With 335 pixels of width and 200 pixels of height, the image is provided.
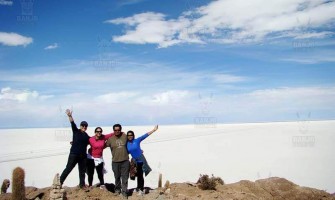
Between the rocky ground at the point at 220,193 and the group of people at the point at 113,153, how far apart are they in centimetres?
35

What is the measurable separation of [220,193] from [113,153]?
3836mm

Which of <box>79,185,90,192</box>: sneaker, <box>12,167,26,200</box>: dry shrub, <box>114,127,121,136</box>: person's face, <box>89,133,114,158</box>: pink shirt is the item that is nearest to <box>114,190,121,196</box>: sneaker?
<box>79,185,90,192</box>: sneaker

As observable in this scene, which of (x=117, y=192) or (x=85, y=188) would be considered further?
(x=85, y=188)

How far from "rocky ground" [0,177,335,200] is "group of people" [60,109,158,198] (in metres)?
0.35

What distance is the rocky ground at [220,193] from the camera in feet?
36.1

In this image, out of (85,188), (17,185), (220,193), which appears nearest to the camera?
(17,185)

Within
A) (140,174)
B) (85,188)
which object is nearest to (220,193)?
(140,174)

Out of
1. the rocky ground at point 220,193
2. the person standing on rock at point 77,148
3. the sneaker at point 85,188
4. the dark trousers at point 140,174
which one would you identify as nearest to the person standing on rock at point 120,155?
the dark trousers at point 140,174

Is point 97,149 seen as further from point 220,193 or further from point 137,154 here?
point 220,193

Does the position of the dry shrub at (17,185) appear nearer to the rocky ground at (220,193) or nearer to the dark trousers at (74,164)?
the rocky ground at (220,193)

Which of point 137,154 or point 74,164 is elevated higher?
point 137,154

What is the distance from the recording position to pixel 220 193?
38.8 ft

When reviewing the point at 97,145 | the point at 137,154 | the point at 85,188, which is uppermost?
the point at 97,145

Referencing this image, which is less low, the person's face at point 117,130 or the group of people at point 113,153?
the person's face at point 117,130
